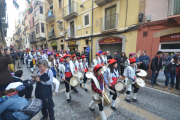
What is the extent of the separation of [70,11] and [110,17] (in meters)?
7.06

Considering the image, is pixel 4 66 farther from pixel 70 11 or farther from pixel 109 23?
pixel 70 11

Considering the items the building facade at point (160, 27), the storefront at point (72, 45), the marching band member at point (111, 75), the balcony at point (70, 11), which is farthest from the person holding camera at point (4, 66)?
the balcony at point (70, 11)

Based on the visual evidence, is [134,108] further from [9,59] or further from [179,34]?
[179,34]

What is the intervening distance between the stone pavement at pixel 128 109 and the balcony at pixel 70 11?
11.8 meters

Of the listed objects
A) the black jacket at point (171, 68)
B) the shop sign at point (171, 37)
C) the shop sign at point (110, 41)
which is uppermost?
the shop sign at point (110, 41)

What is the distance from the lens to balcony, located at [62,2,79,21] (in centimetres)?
1222

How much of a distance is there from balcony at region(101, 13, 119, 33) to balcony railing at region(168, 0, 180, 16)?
382 centimetres

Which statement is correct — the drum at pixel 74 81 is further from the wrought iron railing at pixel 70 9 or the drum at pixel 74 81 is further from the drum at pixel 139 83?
the wrought iron railing at pixel 70 9

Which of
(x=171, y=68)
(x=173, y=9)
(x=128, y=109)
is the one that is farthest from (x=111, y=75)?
(x=173, y=9)

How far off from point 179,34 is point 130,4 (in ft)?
14.3

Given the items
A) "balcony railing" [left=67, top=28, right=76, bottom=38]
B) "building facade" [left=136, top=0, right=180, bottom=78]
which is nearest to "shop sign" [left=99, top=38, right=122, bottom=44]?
"building facade" [left=136, top=0, right=180, bottom=78]

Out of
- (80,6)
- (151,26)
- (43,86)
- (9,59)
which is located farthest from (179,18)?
(80,6)

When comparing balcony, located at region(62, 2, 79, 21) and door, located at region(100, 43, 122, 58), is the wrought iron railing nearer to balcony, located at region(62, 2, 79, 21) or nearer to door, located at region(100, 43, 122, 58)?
balcony, located at region(62, 2, 79, 21)

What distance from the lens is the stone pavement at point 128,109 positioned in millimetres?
2744
